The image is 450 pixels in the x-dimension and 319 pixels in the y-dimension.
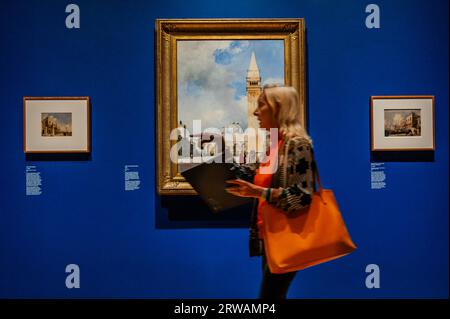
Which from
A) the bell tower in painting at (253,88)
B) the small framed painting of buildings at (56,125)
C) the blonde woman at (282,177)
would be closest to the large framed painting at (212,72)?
the bell tower in painting at (253,88)

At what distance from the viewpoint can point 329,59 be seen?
3.00 m

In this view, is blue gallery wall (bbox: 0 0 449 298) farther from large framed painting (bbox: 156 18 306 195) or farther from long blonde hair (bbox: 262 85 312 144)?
long blonde hair (bbox: 262 85 312 144)

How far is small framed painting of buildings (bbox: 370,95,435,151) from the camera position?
297 cm

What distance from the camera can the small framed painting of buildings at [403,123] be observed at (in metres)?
2.97

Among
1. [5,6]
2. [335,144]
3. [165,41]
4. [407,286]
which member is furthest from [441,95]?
[5,6]

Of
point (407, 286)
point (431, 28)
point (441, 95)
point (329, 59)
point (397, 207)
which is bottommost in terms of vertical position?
point (407, 286)

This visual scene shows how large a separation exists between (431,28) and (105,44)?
2.34 metres

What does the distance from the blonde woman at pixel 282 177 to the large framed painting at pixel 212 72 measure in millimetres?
781

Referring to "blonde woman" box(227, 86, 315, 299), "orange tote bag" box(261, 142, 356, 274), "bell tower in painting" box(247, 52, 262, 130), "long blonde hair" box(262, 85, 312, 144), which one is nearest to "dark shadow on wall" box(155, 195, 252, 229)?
"bell tower in painting" box(247, 52, 262, 130)

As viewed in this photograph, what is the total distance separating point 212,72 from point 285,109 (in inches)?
40.1

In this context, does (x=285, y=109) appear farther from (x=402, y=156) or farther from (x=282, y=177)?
(x=402, y=156)

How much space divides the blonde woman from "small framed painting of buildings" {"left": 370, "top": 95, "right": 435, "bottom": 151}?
1083mm

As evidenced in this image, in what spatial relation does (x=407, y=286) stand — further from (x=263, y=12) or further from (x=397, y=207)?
(x=263, y=12)

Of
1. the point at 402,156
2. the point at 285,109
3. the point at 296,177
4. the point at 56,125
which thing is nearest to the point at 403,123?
the point at 402,156
